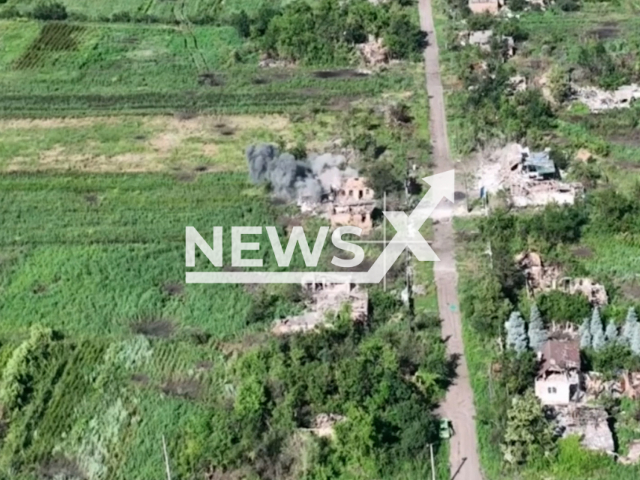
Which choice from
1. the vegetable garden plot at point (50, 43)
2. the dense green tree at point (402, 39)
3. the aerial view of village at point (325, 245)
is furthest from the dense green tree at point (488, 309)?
the vegetable garden plot at point (50, 43)

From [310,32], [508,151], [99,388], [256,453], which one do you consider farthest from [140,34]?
[256,453]

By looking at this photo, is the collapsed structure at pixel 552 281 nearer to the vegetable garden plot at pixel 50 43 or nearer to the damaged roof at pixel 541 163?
the damaged roof at pixel 541 163

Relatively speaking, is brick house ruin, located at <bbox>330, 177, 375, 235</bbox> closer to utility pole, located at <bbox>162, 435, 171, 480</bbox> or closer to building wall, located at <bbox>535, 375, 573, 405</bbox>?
building wall, located at <bbox>535, 375, 573, 405</bbox>

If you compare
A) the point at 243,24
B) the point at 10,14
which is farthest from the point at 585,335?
the point at 10,14

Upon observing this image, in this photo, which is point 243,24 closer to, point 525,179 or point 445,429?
point 525,179

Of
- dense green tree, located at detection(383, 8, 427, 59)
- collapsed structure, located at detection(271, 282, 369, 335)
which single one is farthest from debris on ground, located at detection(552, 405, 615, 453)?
dense green tree, located at detection(383, 8, 427, 59)

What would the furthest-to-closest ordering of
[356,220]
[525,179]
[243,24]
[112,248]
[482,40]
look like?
[243,24], [482,40], [525,179], [356,220], [112,248]
